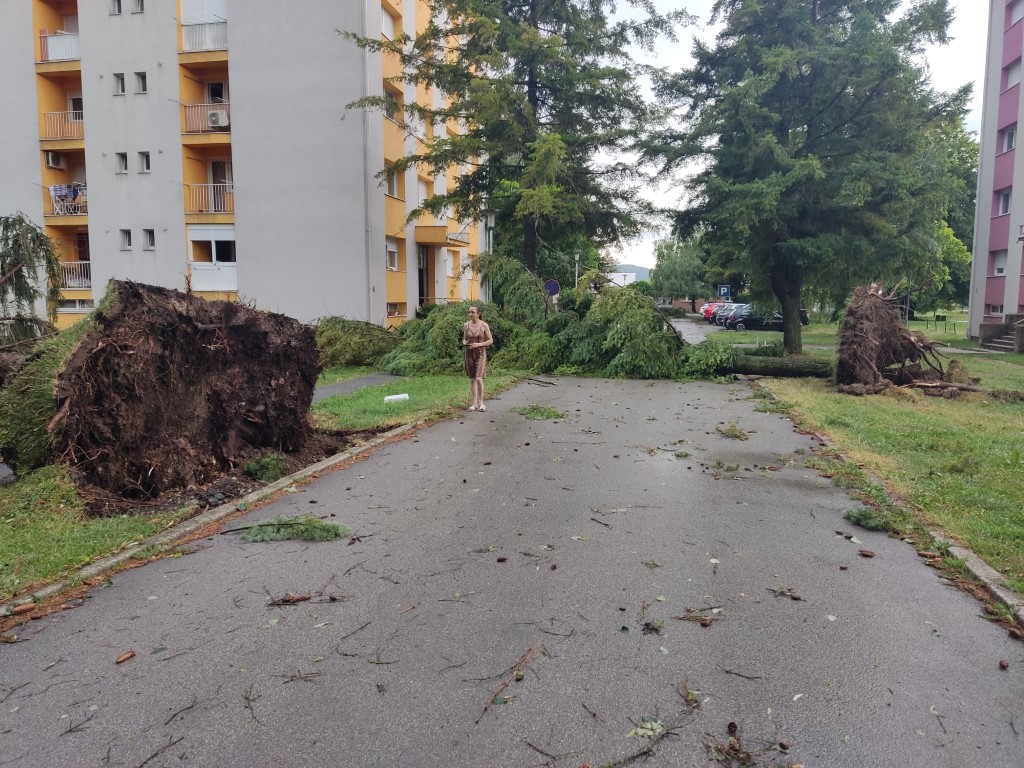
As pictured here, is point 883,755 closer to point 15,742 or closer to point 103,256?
point 15,742

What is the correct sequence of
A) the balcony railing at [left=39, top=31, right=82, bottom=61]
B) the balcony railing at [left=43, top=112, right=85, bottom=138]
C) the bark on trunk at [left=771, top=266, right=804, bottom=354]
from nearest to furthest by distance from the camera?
1. the bark on trunk at [left=771, top=266, right=804, bottom=354]
2. the balcony railing at [left=39, top=31, right=82, bottom=61]
3. the balcony railing at [left=43, top=112, right=85, bottom=138]

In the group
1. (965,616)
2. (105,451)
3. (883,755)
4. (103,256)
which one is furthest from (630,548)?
(103,256)

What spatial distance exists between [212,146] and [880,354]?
21.8m

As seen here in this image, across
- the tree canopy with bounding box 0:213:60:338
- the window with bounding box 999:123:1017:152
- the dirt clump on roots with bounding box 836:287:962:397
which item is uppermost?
the window with bounding box 999:123:1017:152

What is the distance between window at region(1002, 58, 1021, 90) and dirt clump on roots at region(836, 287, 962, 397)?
2048 centimetres

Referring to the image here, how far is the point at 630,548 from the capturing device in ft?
17.6

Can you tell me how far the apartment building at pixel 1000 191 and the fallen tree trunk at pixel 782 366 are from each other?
14.8 metres

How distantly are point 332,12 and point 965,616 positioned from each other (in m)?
24.7

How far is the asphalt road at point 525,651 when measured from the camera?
298 cm

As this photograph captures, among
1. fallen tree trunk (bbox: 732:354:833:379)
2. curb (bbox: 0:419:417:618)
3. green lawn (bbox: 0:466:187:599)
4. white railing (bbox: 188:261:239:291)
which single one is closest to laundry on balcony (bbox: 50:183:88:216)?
white railing (bbox: 188:261:239:291)

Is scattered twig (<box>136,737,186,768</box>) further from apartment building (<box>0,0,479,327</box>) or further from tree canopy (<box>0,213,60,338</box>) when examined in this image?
apartment building (<box>0,0,479,327</box>)

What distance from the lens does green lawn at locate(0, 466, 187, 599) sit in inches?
184

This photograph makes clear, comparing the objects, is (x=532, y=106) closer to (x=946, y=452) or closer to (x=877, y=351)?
(x=877, y=351)

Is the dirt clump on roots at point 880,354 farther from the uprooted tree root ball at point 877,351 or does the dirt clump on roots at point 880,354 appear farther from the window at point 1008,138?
the window at point 1008,138
